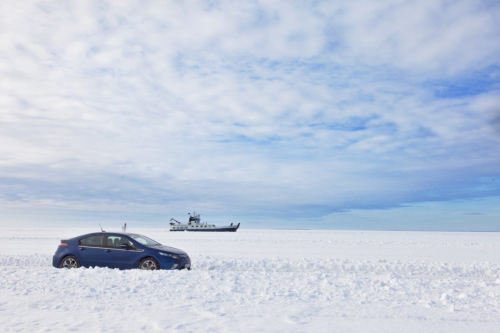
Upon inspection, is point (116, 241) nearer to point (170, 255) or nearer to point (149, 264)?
point (149, 264)

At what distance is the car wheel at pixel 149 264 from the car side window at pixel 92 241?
1.90 metres

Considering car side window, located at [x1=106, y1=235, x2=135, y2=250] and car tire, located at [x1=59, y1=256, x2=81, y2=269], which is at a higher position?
car side window, located at [x1=106, y1=235, x2=135, y2=250]

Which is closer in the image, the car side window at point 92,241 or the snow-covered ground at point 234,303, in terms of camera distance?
the snow-covered ground at point 234,303

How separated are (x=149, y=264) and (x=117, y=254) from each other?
1254mm

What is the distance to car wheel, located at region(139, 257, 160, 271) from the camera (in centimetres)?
1421

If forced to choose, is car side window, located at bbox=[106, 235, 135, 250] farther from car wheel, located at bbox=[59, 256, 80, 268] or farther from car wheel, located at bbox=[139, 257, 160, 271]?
car wheel, located at bbox=[59, 256, 80, 268]

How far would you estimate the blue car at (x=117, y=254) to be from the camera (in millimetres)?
14328

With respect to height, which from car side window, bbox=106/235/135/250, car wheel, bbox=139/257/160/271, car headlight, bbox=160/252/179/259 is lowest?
car wheel, bbox=139/257/160/271

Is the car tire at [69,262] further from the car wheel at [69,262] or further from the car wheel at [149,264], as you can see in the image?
the car wheel at [149,264]

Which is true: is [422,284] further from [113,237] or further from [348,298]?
[113,237]

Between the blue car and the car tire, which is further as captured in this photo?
the car tire

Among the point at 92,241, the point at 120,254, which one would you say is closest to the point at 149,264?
the point at 120,254

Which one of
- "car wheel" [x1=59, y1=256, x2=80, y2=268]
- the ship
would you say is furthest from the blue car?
the ship

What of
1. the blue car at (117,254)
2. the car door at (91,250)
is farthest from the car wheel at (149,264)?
the car door at (91,250)
